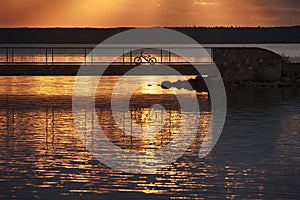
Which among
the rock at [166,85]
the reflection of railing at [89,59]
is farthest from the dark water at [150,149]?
the reflection of railing at [89,59]

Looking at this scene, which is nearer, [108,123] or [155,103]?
[108,123]

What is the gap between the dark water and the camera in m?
13.0

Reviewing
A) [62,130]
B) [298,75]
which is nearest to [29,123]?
[62,130]

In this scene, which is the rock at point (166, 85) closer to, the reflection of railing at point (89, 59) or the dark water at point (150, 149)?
the reflection of railing at point (89, 59)

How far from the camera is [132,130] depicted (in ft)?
72.1

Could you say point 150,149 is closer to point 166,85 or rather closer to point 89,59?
point 166,85

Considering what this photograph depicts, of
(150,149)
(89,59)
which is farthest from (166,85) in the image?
(89,59)

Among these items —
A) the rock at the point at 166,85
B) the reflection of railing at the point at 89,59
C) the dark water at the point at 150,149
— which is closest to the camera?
the dark water at the point at 150,149

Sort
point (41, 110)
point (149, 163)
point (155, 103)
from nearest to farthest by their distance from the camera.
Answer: point (149, 163), point (41, 110), point (155, 103)

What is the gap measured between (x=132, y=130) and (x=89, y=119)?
308 cm

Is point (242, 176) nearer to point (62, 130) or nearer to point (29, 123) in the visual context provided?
point (62, 130)

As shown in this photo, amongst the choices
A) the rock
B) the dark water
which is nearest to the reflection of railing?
the rock

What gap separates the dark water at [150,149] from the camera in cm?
1298

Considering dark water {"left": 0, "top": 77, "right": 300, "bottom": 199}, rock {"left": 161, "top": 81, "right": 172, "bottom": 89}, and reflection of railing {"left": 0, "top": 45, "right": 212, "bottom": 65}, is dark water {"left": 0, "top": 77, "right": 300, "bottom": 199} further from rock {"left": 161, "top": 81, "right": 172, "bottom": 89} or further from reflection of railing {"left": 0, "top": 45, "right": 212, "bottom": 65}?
reflection of railing {"left": 0, "top": 45, "right": 212, "bottom": 65}
